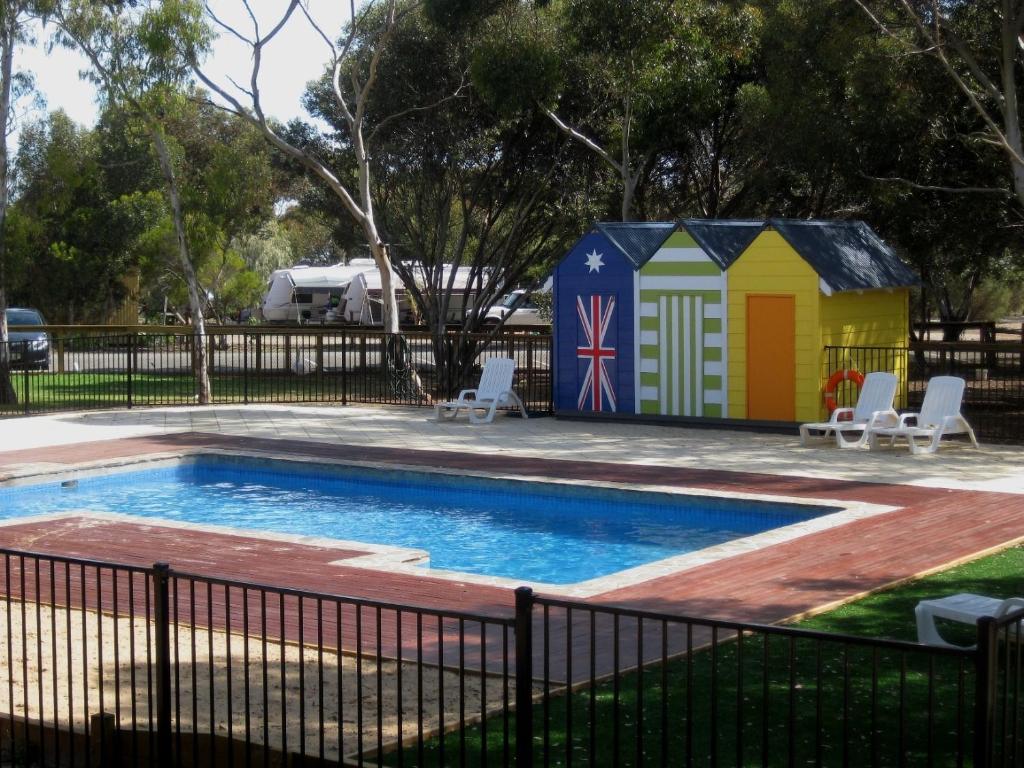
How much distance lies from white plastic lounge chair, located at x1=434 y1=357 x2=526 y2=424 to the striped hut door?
2.38m

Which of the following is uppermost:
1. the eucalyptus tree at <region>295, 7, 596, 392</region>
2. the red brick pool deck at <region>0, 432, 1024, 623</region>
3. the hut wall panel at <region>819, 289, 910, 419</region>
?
the eucalyptus tree at <region>295, 7, 596, 392</region>

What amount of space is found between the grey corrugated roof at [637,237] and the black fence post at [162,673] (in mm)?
14304

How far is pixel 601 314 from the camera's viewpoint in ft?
65.8

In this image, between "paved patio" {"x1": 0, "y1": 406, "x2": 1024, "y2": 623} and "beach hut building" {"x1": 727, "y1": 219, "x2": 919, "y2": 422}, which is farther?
"beach hut building" {"x1": 727, "y1": 219, "x2": 919, "y2": 422}

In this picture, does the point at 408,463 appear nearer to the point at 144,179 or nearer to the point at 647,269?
the point at 647,269

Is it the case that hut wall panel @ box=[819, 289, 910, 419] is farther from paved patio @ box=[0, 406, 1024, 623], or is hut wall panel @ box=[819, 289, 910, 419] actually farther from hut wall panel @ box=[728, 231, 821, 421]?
paved patio @ box=[0, 406, 1024, 623]

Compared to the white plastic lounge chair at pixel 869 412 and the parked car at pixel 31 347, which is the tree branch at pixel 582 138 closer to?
the white plastic lounge chair at pixel 869 412

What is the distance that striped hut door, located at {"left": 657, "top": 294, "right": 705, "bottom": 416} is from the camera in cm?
1920

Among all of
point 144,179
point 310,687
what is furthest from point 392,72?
point 310,687

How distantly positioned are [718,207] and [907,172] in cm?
831

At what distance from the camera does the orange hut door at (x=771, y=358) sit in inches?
728

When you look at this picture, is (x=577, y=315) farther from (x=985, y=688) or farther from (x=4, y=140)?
(x=985, y=688)

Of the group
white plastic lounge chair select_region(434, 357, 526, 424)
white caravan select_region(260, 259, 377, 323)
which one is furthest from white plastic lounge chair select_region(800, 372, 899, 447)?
white caravan select_region(260, 259, 377, 323)

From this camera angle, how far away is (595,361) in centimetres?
2017
